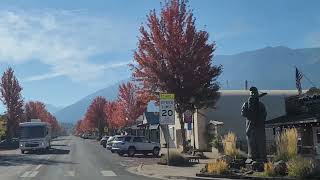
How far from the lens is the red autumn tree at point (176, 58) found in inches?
1629

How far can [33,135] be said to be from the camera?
2106 inches

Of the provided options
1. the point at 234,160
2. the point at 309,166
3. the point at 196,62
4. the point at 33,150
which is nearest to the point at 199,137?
the point at 196,62

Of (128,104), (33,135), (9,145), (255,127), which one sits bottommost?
(9,145)

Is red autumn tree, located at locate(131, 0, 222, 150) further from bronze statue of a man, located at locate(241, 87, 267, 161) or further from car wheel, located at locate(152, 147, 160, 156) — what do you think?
bronze statue of a man, located at locate(241, 87, 267, 161)

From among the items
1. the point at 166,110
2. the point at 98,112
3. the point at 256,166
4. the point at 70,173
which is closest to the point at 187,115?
the point at 166,110

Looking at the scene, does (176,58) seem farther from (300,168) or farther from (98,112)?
(98,112)

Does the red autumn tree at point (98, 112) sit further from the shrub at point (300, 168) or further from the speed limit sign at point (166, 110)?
the shrub at point (300, 168)

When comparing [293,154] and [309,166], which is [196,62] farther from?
[309,166]

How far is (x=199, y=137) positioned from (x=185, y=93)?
10.0m

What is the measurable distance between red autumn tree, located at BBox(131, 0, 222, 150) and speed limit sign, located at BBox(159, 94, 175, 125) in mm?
11662

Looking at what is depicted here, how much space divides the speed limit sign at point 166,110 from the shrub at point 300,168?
9585 millimetres

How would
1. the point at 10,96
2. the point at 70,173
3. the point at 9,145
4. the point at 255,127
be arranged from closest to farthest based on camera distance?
1. the point at 255,127
2. the point at 70,173
3. the point at 9,145
4. the point at 10,96

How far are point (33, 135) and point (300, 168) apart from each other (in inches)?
1467

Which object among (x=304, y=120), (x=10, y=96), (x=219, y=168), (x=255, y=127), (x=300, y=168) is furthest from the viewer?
(x=10, y=96)
